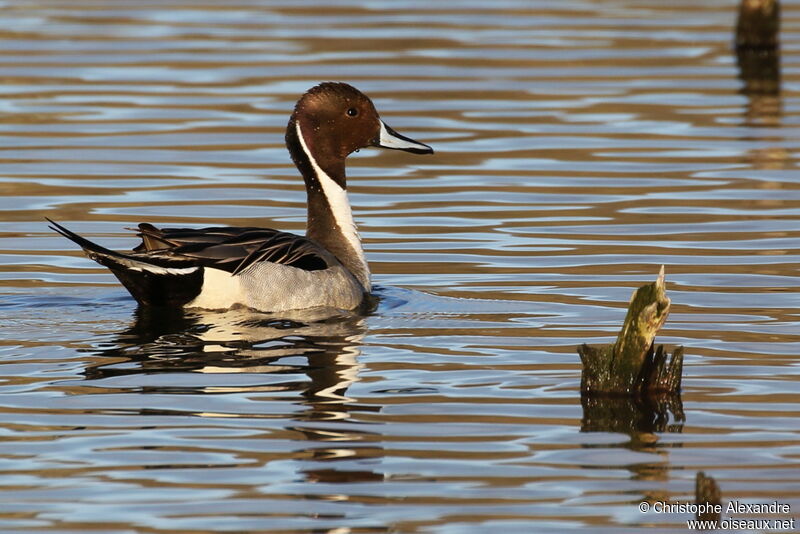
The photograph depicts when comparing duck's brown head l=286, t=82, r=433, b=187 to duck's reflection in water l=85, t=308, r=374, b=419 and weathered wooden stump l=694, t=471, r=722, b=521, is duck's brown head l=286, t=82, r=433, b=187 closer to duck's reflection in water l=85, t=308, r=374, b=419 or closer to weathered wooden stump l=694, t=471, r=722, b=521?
duck's reflection in water l=85, t=308, r=374, b=419

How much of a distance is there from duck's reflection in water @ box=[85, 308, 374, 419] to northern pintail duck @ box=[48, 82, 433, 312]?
0.13 meters

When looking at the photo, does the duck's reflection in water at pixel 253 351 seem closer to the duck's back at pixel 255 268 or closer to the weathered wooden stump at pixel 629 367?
the duck's back at pixel 255 268

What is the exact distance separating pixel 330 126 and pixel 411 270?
48.2 inches

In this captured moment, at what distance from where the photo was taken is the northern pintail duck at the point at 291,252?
9656mm

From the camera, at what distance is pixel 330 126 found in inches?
441

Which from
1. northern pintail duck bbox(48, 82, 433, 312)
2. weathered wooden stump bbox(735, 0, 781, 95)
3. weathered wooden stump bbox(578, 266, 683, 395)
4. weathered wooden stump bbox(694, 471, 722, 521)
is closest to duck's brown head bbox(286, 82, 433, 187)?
northern pintail duck bbox(48, 82, 433, 312)

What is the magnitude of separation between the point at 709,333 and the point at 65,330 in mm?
3677

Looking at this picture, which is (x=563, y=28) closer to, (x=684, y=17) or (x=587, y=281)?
(x=684, y=17)

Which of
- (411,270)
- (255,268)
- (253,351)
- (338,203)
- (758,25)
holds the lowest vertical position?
(411,270)

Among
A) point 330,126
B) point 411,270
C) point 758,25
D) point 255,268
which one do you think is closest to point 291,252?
point 255,268

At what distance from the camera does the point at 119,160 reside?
15.6 metres

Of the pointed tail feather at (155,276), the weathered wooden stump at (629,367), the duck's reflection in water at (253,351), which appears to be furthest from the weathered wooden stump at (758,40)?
the weathered wooden stump at (629,367)

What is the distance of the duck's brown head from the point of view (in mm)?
11109

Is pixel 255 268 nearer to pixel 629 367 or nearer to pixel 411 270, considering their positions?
pixel 411 270
